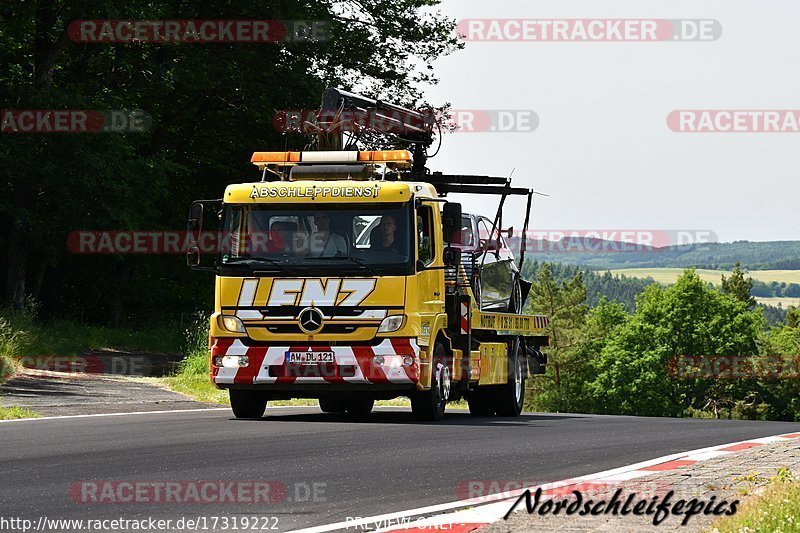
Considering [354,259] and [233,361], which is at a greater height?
[354,259]

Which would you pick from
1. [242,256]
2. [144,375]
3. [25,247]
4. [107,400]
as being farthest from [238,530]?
[25,247]

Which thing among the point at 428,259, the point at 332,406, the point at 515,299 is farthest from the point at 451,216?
the point at 332,406

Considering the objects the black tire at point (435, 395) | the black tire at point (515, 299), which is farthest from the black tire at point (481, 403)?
the black tire at point (435, 395)

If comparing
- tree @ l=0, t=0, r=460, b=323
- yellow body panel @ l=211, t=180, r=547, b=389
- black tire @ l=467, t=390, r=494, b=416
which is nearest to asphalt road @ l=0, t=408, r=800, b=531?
yellow body panel @ l=211, t=180, r=547, b=389

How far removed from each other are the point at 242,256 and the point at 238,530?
9314mm

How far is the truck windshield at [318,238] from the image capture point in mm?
16953

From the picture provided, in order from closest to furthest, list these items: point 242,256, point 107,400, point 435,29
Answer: point 242,256, point 107,400, point 435,29

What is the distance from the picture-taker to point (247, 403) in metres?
18.4

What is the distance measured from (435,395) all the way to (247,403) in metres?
2.66

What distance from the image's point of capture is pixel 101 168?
106 ft

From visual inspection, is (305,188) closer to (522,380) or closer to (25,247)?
(522,380)

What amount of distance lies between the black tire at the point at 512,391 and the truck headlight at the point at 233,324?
594cm

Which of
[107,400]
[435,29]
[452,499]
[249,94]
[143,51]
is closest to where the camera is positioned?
[452,499]

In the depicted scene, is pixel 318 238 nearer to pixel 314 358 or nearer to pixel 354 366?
pixel 314 358
